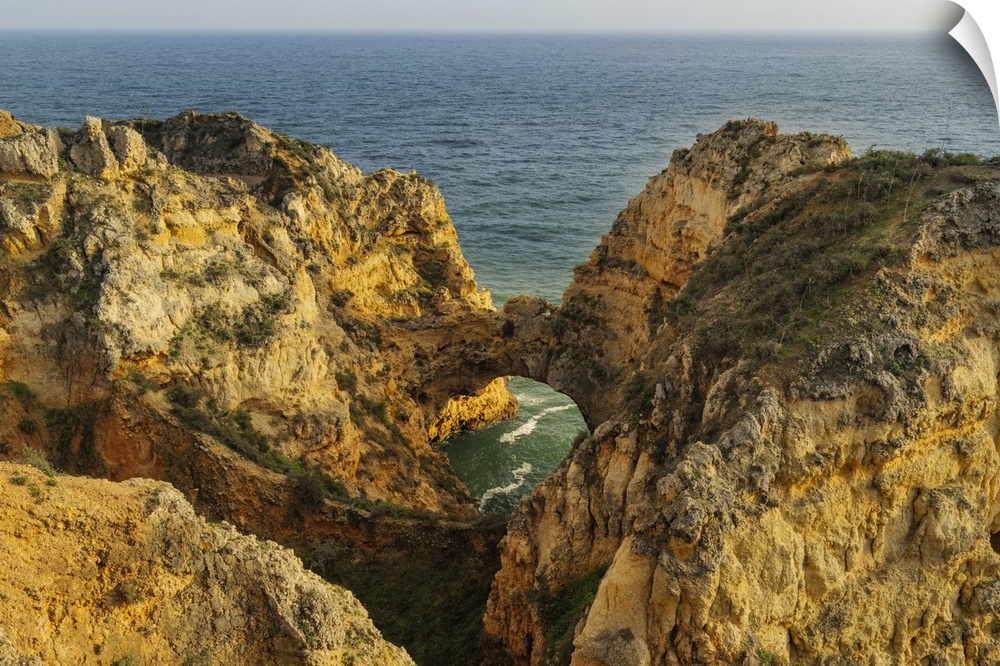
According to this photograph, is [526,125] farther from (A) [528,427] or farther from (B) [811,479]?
(B) [811,479]

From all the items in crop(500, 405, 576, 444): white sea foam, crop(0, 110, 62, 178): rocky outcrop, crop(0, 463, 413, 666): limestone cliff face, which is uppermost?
crop(0, 110, 62, 178): rocky outcrop

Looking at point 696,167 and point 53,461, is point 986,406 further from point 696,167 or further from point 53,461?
point 53,461

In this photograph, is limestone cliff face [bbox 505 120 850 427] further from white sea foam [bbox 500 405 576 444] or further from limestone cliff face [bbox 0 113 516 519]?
white sea foam [bbox 500 405 576 444]

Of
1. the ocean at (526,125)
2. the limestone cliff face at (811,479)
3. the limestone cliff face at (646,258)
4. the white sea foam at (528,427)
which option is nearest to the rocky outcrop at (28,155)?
the limestone cliff face at (646,258)

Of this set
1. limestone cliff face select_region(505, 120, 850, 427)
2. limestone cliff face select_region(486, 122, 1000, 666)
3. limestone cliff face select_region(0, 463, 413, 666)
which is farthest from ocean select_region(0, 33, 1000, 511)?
limestone cliff face select_region(0, 463, 413, 666)

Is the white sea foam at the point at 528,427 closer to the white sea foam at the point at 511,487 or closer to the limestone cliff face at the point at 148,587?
the white sea foam at the point at 511,487

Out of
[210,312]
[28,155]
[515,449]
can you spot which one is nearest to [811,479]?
→ [210,312]

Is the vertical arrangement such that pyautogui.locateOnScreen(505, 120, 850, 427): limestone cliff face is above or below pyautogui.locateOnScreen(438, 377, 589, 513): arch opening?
above
